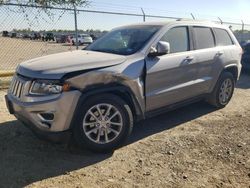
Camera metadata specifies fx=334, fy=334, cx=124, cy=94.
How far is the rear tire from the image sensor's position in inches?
257

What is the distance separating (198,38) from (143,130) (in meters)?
1.94

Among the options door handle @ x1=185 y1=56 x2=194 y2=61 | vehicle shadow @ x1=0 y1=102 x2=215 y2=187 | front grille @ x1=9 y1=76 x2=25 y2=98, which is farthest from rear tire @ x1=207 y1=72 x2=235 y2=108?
front grille @ x1=9 y1=76 x2=25 y2=98

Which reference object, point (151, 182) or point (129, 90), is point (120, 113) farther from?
point (151, 182)

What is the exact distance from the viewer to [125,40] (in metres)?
5.38

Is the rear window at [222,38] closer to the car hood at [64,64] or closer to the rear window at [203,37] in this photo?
the rear window at [203,37]

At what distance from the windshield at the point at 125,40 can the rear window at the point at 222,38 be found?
5.73 feet

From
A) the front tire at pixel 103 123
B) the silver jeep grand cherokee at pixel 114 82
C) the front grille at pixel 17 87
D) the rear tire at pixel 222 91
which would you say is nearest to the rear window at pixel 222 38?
the silver jeep grand cherokee at pixel 114 82

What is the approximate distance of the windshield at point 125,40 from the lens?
5.04m

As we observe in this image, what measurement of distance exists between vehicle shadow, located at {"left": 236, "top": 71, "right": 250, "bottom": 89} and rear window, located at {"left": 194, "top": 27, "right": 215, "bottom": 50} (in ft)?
11.7

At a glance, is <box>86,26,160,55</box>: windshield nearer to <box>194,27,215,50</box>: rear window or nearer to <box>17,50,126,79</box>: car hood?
<box>17,50,126,79</box>: car hood

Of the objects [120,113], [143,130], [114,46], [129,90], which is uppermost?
[114,46]

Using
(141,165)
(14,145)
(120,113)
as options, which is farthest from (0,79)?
(141,165)

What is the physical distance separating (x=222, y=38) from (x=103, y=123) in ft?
11.3

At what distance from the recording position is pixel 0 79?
332 inches
